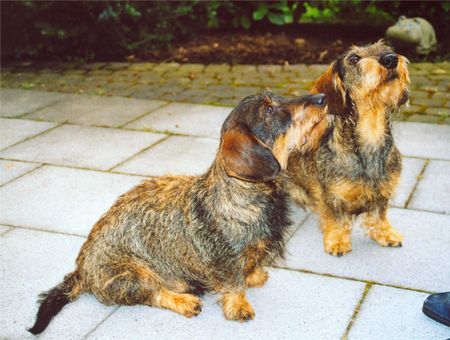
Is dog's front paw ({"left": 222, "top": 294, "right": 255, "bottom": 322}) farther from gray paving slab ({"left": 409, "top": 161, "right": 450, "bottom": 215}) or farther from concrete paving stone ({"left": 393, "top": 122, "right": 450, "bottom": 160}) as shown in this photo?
concrete paving stone ({"left": 393, "top": 122, "right": 450, "bottom": 160})

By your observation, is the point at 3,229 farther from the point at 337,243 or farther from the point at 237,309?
the point at 337,243

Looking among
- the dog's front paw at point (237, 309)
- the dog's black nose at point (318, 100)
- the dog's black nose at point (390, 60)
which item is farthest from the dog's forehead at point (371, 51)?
the dog's front paw at point (237, 309)

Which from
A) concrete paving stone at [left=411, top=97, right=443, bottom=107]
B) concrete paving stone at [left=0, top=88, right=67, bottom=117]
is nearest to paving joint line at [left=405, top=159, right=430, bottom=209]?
concrete paving stone at [left=411, top=97, right=443, bottom=107]

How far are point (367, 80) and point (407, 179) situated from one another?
6.21 feet

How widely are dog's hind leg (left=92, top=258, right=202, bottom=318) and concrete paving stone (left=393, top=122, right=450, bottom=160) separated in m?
3.42

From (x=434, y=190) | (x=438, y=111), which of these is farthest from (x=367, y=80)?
(x=438, y=111)

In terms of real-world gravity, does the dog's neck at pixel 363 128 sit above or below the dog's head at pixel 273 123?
below

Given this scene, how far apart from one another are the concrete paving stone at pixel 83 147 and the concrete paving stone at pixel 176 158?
194 millimetres

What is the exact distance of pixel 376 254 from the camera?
15.5ft

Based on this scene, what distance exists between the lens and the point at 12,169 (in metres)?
6.42

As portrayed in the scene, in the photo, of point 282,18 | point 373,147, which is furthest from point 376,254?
point 282,18

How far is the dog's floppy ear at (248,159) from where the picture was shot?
3451 mm

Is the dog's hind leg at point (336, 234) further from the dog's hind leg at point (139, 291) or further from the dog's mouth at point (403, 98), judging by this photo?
the dog's hind leg at point (139, 291)

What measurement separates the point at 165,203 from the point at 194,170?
2.13 metres
